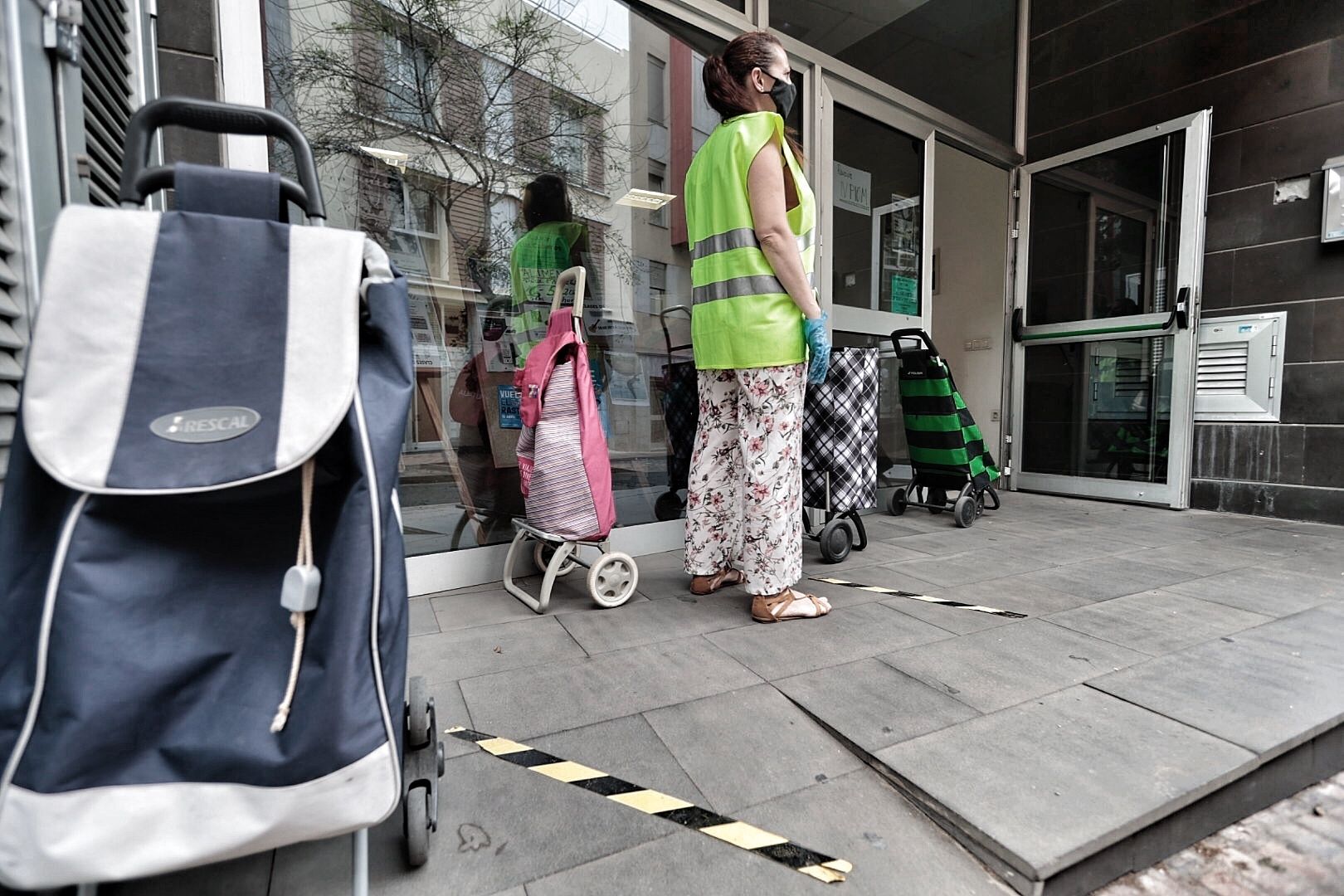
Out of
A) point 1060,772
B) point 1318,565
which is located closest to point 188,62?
point 1060,772

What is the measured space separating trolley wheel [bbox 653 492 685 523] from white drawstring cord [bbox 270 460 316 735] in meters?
2.42

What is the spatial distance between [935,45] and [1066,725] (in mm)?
4732

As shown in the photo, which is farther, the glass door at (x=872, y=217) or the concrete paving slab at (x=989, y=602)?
the glass door at (x=872, y=217)

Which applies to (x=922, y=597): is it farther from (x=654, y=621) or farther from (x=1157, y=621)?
(x=654, y=621)

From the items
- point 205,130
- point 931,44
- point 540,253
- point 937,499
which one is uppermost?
point 931,44

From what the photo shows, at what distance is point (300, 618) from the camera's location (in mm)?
770

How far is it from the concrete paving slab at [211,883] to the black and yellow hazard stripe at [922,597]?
2.06 metres

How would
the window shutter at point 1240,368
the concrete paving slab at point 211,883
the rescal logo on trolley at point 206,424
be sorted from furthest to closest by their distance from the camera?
the window shutter at point 1240,368 < the concrete paving slab at point 211,883 < the rescal logo on trolley at point 206,424

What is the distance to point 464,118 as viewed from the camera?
2740 millimetres

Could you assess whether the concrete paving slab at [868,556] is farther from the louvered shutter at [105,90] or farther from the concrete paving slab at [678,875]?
the louvered shutter at [105,90]

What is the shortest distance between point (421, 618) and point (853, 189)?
3463mm

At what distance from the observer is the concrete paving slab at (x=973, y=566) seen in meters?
2.68

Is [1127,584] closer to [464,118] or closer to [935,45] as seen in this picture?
[464,118]

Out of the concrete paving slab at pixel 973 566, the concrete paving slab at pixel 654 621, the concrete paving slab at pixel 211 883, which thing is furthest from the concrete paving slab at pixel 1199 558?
the concrete paving slab at pixel 211 883
